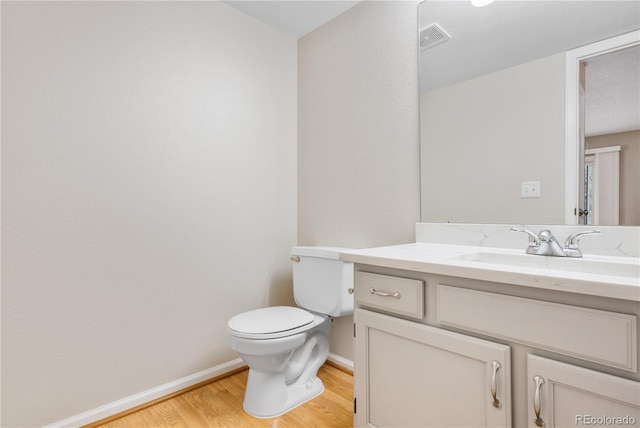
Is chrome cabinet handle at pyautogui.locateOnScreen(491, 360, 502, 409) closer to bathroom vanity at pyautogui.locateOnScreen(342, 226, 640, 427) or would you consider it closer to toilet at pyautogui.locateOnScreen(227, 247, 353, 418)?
bathroom vanity at pyautogui.locateOnScreen(342, 226, 640, 427)

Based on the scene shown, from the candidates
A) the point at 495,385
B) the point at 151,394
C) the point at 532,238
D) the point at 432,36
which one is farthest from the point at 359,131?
the point at 151,394

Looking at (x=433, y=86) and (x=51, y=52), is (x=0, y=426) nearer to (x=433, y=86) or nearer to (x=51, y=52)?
(x=51, y=52)

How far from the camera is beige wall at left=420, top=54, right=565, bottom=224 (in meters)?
1.26

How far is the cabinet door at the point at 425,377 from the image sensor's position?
0.87 metres

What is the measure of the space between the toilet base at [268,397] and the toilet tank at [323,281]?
0.42 m

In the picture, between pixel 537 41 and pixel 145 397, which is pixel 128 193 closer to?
pixel 145 397

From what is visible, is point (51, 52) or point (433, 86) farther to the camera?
point (433, 86)

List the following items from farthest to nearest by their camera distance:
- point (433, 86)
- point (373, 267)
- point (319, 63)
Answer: point (319, 63), point (433, 86), point (373, 267)

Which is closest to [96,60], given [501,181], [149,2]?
[149,2]

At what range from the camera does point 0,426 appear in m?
1.28

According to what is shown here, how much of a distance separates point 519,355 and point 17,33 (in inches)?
83.7

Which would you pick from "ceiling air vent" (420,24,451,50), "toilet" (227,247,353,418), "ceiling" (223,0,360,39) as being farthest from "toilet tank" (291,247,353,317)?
"ceiling" (223,0,360,39)

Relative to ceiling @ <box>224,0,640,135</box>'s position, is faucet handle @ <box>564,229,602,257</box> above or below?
below

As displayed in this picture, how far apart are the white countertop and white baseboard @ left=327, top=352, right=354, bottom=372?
1.05 m
